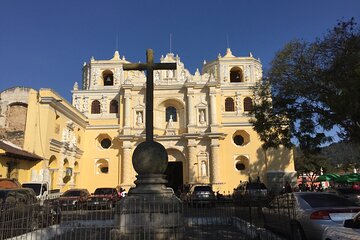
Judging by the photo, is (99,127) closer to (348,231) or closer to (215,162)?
(215,162)

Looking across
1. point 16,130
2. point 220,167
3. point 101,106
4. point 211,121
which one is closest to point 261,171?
point 220,167

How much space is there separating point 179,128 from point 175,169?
4.06m

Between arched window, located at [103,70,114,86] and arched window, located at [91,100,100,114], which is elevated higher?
arched window, located at [103,70,114,86]

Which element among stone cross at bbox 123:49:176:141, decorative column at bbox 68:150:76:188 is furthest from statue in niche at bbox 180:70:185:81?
stone cross at bbox 123:49:176:141

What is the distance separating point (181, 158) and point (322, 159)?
2897 centimetres

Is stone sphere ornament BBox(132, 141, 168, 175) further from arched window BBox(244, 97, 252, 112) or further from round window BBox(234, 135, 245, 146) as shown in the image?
arched window BBox(244, 97, 252, 112)

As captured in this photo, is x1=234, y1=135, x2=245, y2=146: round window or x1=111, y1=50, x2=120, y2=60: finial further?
x1=111, y1=50, x2=120, y2=60: finial

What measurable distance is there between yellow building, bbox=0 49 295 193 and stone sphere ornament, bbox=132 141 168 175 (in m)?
20.9

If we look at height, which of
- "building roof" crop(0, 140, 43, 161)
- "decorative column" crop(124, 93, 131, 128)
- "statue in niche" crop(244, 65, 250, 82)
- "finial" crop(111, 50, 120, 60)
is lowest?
"building roof" crop(0, 140, 43, 161)

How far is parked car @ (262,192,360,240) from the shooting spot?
7652 millimetres

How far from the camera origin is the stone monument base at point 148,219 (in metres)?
8.27

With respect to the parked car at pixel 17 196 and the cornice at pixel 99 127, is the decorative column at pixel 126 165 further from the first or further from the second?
the parked car at pixel 17 196

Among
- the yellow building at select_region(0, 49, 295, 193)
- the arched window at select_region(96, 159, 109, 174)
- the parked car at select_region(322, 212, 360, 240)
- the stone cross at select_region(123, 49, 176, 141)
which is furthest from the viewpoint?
the arched window at select_region(96, 159, 109, 174)

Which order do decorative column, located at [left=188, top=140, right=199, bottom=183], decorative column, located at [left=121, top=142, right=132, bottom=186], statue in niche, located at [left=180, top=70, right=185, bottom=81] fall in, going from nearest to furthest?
decorative column, located at [left=121, top=142, right=132, bottom=186]
decorative column, located at [left=188, top=140, right=199, bottom=183]
statue in niche, located at [left=180, top=70, right=185, bottom=81]
